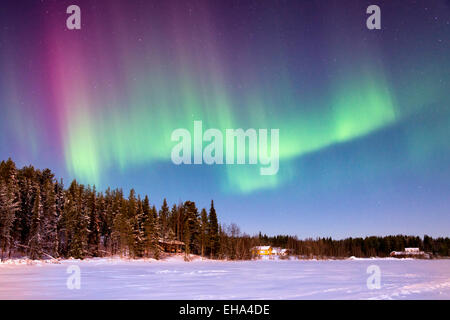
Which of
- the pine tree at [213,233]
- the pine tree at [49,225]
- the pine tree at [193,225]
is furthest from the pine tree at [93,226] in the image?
the pine tree at [213,233]

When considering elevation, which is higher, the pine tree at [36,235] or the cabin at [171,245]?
the pine tree at [36,235]

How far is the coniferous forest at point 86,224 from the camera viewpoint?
76.7 m

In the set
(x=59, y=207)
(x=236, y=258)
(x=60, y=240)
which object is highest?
(x=59, y=207)

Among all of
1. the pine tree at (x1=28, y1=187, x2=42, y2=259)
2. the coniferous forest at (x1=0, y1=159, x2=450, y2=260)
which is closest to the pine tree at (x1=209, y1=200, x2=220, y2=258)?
the coniferous forest at (x1=0, y1=159, x2=450, y2=260)

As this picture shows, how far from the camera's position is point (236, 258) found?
369ft

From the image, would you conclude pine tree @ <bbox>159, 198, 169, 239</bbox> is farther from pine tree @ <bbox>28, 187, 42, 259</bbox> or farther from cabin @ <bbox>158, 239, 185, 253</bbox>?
pine tree @ <bbox>28, 187, 42, 259</bbox>

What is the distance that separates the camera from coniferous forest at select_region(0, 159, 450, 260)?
7669cm

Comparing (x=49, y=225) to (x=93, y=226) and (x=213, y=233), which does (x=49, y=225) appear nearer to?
(x=93, y=226)

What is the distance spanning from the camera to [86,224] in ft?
271

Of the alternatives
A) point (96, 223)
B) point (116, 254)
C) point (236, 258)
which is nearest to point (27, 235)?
point (96, 223)

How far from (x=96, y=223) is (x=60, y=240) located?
12.1m

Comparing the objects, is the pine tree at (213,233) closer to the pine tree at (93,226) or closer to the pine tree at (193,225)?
the pine tree at (193,225)
